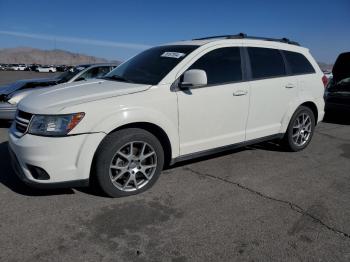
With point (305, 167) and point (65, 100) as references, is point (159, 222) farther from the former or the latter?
point (305, 167)

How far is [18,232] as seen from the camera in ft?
9.66

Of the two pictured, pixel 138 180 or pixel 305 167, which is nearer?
pixel 138 180

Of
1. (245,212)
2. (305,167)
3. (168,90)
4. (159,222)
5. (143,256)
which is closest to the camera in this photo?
(143,256)

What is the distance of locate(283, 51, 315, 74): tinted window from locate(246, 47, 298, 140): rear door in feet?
0.54

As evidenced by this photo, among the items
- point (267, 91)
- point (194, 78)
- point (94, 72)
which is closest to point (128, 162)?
point (194, 78)

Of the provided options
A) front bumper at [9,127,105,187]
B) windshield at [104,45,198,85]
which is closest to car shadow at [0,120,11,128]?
windshield at [104,45,198,85]

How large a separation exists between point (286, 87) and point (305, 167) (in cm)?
122

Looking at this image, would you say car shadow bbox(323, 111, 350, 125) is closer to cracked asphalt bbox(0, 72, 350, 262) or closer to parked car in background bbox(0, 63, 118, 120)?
cracked asphalt bbox(0, 72, 350, 262)

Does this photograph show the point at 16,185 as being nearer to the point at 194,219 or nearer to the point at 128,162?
the point at 128,162

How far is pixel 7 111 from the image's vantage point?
667 centimetres

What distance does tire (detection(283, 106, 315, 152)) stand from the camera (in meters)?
5.35

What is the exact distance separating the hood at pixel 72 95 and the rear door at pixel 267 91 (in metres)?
1.68

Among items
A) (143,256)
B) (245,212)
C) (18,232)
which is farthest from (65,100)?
(245,212)

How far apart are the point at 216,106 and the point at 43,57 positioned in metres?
171
